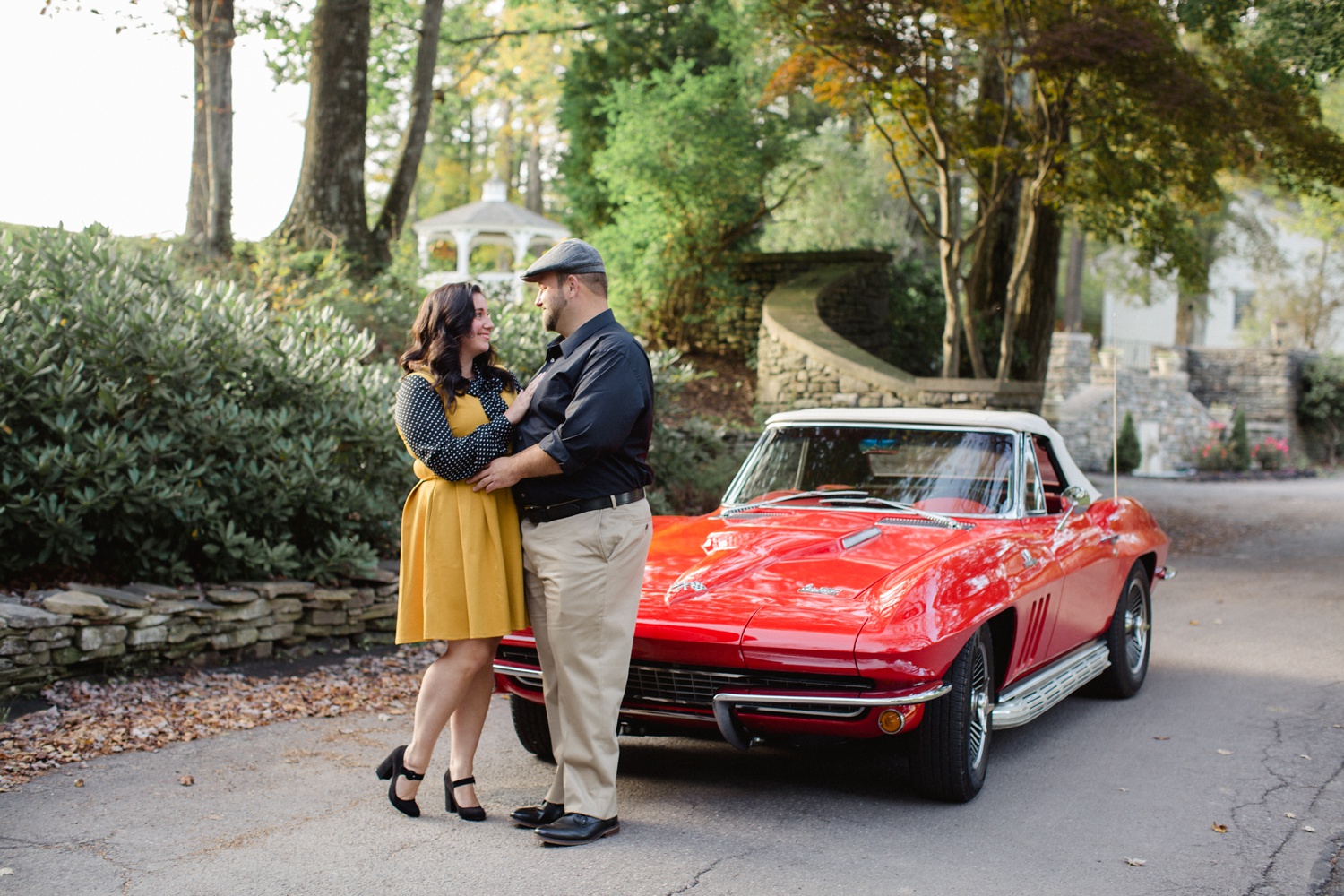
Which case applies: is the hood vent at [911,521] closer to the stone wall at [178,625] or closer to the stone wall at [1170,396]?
the stone wall at [178,625]

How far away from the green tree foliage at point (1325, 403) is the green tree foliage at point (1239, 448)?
523cm

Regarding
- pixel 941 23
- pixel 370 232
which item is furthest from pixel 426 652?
pixel 941 23

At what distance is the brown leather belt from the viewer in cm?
430

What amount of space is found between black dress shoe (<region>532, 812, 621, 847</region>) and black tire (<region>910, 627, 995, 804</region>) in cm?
119

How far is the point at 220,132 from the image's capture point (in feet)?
41.5

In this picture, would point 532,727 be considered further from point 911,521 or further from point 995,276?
point 995,276

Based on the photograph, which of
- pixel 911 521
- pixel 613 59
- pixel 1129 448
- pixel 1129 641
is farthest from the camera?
pixel 1129 448

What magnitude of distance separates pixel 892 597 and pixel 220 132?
34.4ft

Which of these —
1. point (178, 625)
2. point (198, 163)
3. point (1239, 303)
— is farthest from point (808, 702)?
point (1239, 303)

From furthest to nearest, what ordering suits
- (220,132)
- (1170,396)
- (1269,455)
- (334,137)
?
(1170,396) < (1269,455) < (334,137) < (220,132)

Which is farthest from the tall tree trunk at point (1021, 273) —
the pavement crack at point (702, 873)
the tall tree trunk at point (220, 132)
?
the pavement crack at point (702, 873)

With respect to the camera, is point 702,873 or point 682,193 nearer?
point 702,873

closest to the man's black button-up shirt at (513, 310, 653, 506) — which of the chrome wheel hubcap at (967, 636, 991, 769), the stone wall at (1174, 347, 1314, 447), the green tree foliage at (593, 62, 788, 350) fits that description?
the chrome wheel hubcap at (967, 636, 991, 769)

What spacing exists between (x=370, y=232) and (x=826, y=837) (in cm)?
1185
